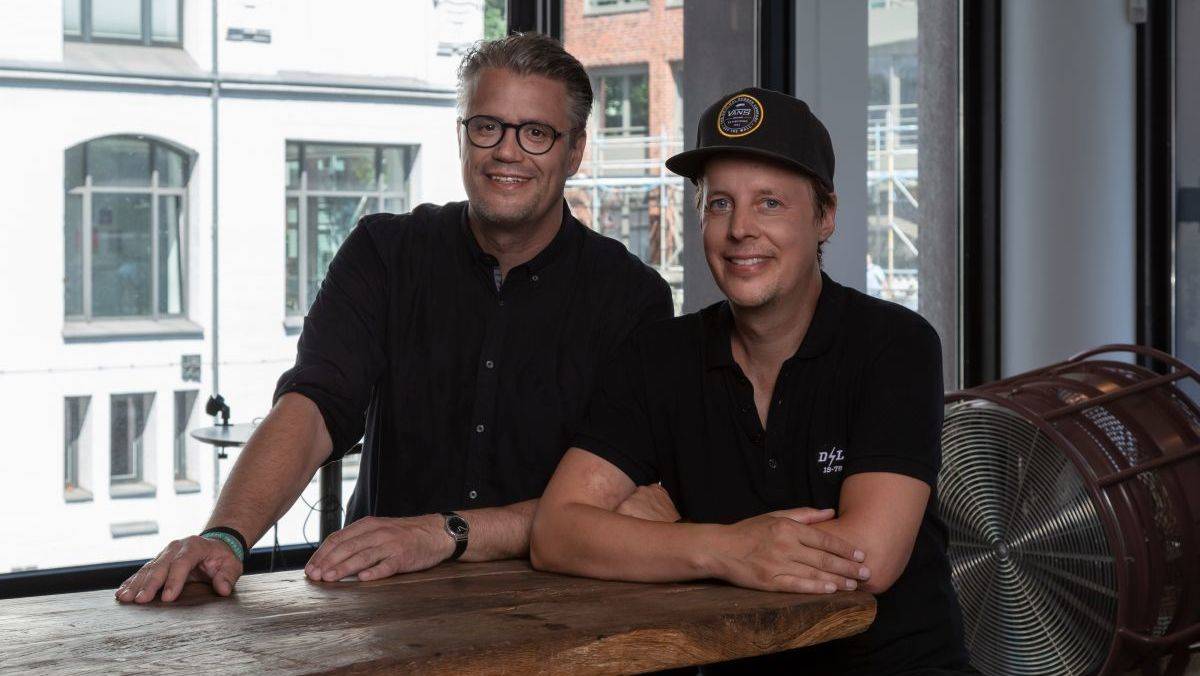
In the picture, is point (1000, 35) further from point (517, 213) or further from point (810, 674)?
point (810, 674)

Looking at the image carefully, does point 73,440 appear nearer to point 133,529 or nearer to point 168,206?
point 133,529

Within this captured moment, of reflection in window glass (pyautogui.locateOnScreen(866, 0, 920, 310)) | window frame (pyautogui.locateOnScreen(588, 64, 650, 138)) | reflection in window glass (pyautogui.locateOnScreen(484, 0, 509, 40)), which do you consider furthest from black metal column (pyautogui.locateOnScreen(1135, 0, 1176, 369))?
reflection in window glass (pyautogui.locateOnScreen(484, 0, 509, 40))

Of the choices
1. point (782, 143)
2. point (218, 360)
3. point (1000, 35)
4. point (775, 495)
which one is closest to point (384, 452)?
point (775, 495)

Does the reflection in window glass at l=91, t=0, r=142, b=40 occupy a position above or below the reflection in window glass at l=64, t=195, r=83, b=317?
above

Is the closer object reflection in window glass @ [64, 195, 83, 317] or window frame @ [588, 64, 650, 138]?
reflection in window glass @ [64, 195, 83, 317]

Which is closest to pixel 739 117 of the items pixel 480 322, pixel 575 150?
pixel 575 150

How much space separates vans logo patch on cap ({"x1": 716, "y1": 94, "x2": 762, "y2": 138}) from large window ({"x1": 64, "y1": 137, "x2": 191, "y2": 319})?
290 centimetres

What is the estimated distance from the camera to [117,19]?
435 centimetres

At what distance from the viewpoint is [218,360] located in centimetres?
459

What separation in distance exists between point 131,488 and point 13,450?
384 mm

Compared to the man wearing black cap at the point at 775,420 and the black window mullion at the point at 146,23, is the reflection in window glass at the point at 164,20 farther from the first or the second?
the man wearing black cap at the point at 775,420

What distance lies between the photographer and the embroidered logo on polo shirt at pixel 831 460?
6.48ft

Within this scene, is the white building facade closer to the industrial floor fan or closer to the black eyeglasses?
the industrial floor fan

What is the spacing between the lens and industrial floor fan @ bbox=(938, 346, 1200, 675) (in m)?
2.95
